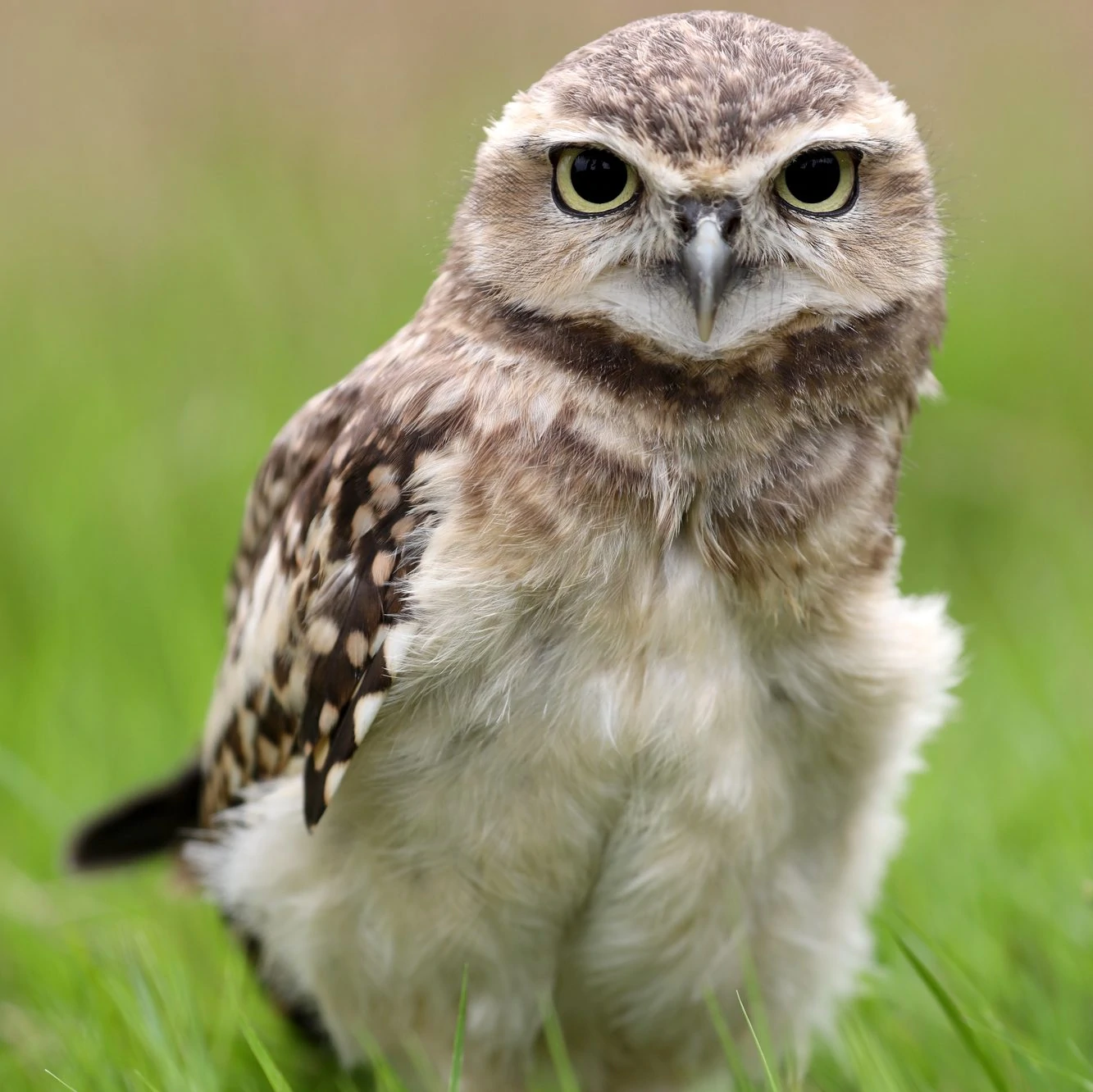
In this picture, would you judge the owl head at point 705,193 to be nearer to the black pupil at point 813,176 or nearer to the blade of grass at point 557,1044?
the black pupil at point 813,176

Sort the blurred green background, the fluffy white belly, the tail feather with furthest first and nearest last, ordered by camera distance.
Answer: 1. the tail feather
2. the blurred green background
3. the fluffy white belly

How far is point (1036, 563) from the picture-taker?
6098mm

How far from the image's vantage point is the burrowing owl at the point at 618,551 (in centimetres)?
256

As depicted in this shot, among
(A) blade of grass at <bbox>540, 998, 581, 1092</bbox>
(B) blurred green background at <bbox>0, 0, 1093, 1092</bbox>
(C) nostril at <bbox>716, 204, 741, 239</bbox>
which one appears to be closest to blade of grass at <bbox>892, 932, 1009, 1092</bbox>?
(B) blurred green background at <bbox>0, 0, 1093, 1092</bbox>

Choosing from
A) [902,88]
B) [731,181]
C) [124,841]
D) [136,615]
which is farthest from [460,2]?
[731,181]

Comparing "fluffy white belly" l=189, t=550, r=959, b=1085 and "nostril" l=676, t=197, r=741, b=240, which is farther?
"fluffy white belly" l=189, t=550, r=959, b=1085

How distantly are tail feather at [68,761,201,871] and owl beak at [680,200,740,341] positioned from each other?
200 centimetres

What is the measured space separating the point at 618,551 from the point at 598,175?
2.08 feet

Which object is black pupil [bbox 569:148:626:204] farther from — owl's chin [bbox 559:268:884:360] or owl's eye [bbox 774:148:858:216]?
owl's eye [bbox 774:148:858:216]

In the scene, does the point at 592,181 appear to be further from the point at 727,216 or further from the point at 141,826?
the point at 141,826

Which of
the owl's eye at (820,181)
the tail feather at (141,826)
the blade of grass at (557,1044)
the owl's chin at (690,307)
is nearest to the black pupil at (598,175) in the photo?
the owl's chin at (690,307)

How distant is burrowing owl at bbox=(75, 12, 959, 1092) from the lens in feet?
8.39

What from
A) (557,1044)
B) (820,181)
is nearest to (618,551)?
(820,181)

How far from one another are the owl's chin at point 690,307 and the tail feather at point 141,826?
1853mm
